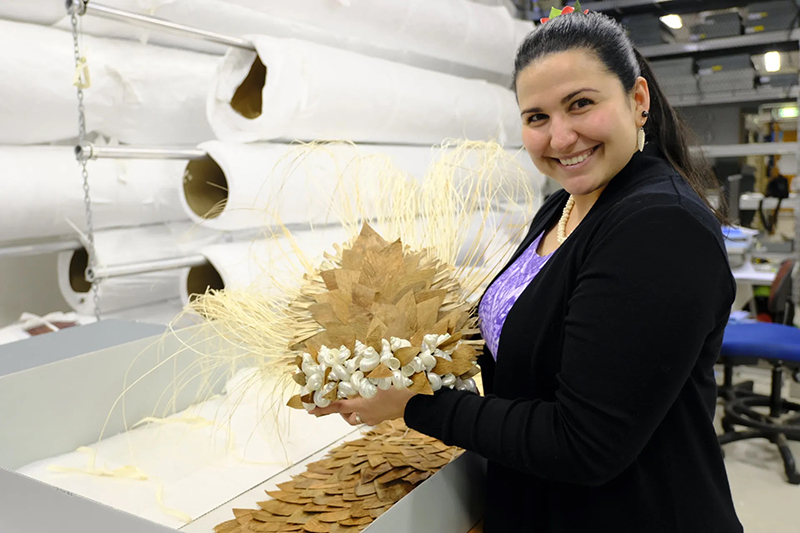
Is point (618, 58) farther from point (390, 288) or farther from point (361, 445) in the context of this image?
point (361, 445)

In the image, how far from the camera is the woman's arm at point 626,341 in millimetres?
730

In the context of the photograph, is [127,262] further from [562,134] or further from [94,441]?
[562,134]

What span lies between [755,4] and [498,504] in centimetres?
Answer: 422

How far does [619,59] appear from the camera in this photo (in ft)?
2.85

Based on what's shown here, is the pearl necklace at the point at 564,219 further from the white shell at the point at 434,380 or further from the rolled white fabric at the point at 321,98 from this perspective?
the rolled white fabric at the point at 321,98

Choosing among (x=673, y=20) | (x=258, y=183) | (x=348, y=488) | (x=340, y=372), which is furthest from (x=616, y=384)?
(x=673, y=20)

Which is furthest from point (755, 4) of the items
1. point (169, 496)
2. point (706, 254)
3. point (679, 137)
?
point (169, 496)

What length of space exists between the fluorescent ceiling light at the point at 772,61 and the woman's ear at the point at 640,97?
12.8 feet

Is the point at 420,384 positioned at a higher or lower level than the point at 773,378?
higher

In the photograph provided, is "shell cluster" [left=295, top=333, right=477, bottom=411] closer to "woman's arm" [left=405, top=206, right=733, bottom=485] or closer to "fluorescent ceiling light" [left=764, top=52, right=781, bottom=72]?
"woman's arm" [left=405, top=206, right=733, bottom=485]

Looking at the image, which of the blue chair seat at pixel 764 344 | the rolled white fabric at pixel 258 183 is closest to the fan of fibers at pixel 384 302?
the rolled white fabric at pixel 258 183

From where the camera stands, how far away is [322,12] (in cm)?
248

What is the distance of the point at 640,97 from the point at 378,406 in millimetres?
546

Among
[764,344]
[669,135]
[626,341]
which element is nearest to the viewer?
[626,341]
